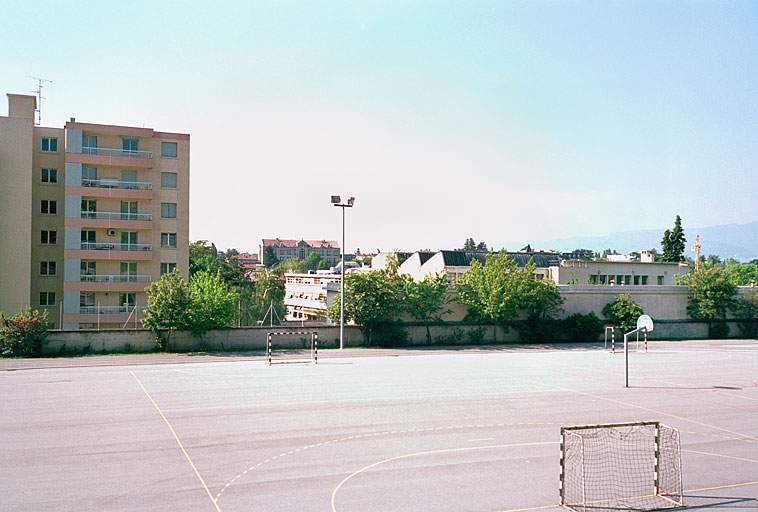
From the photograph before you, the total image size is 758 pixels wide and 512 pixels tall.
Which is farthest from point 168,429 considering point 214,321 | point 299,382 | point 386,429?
point 214,321

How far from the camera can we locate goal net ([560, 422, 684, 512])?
1459cm

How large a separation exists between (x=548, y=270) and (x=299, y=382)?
202 feet

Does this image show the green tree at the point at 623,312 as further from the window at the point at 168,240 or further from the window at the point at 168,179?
the window at the point at 168,179

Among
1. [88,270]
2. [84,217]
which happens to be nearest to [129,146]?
[84,217]

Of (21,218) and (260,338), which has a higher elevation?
(21,218)

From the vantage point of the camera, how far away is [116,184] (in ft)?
178

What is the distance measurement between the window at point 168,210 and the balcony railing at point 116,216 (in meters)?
1.06

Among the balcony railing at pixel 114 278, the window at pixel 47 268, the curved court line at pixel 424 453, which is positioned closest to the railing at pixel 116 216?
the balcony railing at pixel 114 278

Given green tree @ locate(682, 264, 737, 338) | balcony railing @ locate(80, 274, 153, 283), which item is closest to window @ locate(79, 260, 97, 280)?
balcony railing @ locate(80, 274, 153, 283)

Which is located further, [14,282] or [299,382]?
[14,282]

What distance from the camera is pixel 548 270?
87.0 m

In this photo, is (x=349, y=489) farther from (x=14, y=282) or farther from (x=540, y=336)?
(x=14, y=282)

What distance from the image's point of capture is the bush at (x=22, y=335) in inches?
1559

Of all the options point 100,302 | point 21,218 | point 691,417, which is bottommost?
point 691,417
